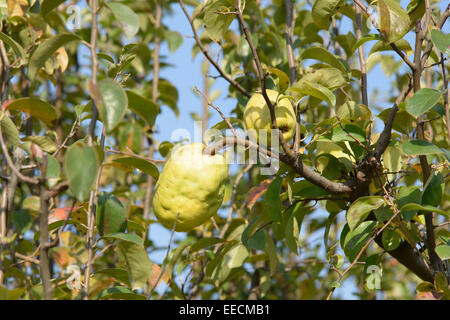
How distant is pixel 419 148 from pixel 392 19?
0.30 metres

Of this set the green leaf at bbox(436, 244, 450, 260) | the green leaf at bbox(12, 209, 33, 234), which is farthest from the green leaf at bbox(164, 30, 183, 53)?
the green leaf at bbox(436, 244, 450, 260)

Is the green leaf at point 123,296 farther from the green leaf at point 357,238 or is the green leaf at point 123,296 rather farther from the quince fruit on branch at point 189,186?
the green leaf at point 357,238

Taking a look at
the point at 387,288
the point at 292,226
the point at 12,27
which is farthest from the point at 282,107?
the point at 387,288

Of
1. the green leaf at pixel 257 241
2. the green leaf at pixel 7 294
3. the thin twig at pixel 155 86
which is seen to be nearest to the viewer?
the green leaf at pixel 7 294

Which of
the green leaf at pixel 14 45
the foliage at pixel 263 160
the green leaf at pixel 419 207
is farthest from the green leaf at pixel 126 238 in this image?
the green leaf at pixel 419 207

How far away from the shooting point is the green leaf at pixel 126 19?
104 centimetres

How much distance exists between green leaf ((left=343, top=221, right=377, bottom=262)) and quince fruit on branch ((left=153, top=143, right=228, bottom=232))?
1.02ft

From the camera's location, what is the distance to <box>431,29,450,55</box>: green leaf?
44.1 inches

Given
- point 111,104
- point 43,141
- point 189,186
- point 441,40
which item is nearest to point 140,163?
point 189,186

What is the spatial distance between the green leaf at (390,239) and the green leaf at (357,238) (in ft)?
0.12

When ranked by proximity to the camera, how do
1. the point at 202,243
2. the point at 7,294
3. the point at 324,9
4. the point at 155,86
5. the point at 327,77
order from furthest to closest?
the point at 155,86
the point at 202,243
the point at 324,9
the point at 327,77
the point at 7,294

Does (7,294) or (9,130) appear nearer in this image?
(7,294)

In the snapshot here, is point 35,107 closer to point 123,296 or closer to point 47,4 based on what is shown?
point 47,4

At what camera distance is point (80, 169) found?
0.78 m
